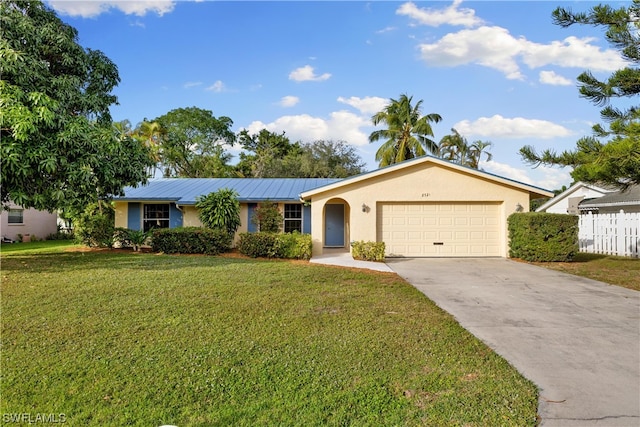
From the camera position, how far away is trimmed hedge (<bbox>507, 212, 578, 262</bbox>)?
1234cm

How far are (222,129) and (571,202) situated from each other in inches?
1238

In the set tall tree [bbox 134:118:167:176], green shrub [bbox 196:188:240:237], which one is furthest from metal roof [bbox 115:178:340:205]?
tall tree [bbox 134:118:167:176]

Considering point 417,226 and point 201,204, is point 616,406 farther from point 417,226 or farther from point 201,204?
point 201,204

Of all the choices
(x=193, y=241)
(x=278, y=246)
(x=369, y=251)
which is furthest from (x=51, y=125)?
(x=369, y=251)

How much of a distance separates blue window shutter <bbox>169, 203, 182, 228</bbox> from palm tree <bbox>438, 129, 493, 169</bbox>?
24678mm

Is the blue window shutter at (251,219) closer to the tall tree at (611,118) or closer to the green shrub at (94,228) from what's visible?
the green shrub at (94,228)

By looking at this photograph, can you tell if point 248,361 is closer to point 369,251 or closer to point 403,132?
point 369,251

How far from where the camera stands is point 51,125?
28.9 ft

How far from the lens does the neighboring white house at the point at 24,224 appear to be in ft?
67.6

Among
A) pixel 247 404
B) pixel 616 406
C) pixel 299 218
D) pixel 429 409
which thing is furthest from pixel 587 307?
pixel 299 218

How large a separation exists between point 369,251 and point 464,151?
2447 centimetres

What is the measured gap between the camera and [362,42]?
40.2 ft

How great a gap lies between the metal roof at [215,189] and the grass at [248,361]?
29.7ft

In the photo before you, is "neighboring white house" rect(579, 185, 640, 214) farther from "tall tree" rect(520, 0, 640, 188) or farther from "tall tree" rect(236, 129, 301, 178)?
"tall tree" rect(236, 129, 301, 178)
